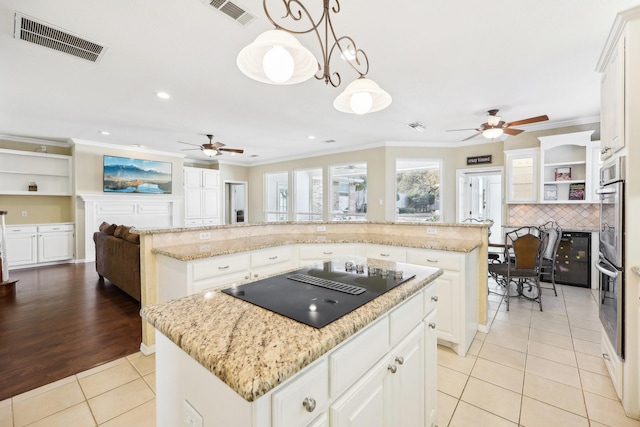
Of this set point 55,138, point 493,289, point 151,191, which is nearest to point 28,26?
point 55,138

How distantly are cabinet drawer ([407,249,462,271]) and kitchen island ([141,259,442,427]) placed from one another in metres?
1.21

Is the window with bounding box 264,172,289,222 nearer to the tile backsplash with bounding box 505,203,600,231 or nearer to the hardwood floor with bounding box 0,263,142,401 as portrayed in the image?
the hardwood floor with bounding box 0,263,142,401

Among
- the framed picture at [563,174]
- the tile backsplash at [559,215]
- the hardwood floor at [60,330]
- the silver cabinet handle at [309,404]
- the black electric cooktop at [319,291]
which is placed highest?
the framed picture at [563,174]

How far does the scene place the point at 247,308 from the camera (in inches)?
41.3

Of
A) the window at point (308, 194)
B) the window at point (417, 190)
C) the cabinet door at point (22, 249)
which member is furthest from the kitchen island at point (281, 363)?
the cabinet door at point (22, 249)

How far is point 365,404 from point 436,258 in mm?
1726

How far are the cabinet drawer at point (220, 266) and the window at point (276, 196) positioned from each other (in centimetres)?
602

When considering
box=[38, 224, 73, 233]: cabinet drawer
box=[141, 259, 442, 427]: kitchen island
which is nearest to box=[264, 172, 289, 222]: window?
box=[38, 224, 73, 233]: cabinet drawer

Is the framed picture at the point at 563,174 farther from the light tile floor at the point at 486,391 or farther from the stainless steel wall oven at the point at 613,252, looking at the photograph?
Answer: the stainless steel wall oven at the point at 613,252

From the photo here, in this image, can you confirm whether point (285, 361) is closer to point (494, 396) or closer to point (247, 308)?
point (247, 308)

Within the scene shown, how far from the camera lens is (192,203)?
8039 mm

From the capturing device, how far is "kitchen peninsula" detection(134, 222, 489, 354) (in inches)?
91.0

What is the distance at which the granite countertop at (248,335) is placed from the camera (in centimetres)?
66

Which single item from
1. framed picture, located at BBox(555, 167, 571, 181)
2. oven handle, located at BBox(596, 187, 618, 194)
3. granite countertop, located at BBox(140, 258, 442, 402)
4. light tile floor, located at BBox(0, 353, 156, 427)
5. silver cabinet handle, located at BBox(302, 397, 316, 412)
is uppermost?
framed picture, located at BBox(555, 167, 571, 181)
